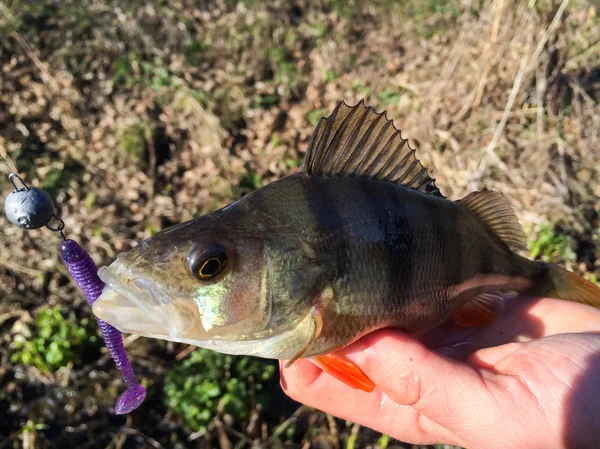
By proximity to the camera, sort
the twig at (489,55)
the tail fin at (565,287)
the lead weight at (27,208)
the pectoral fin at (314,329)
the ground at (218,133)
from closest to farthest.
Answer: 1. the lead weight at (27,208)
2. the pectoral fin at (314,329)
3. the tail fin at (565,287)
4. the ground at (218,133)
5. the twig at (489,55)

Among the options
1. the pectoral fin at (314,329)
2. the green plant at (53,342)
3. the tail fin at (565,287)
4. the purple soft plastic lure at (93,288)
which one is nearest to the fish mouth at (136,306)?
the purple soft plastic lure at (93,288)

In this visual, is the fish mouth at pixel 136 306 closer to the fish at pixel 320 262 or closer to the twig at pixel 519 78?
the fish at pixel 320 262

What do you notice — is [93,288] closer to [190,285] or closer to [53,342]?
[190,285]

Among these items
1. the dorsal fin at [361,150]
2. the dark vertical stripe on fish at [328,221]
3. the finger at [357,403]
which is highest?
the dorsal fin at [361,150]

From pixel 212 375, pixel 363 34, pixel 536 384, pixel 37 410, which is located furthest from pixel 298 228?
pixel 363 34

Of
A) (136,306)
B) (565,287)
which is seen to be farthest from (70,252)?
(565,287)

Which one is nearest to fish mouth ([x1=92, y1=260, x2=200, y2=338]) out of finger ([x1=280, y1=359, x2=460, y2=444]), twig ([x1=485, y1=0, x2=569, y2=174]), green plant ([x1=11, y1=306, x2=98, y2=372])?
finger ([x1=280, y1=359, x2=460, y2=444])

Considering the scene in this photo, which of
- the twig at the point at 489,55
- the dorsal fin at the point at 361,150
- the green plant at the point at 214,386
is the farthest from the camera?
the twig at the point at 489,55
